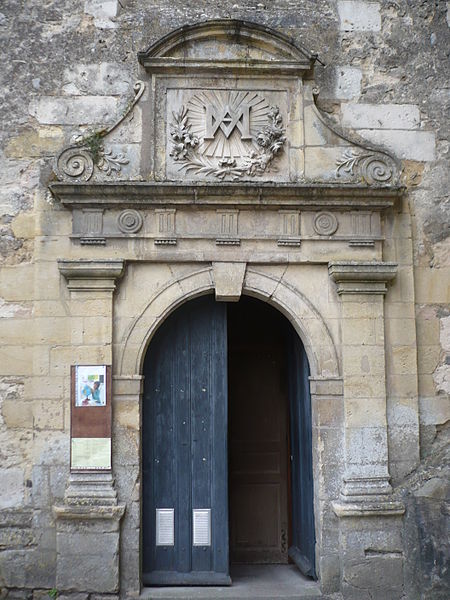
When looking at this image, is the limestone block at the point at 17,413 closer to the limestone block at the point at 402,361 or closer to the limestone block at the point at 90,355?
the limestone block at the point at 90,355

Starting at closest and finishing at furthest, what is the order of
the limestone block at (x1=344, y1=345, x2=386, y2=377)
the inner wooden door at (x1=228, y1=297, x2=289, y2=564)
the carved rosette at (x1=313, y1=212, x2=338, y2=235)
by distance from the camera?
1. the limestone block at (x1=344, y1=345, x2=386, y2=377)
2. the carved rosette at (x1=313, y1=212, x2=338, y2=235)
3. the inner wooden door at (x1=228, y1=297, x2=289, y2=564)

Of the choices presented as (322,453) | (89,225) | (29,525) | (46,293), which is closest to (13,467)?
(29,525)

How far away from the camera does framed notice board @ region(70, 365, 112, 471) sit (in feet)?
16.1

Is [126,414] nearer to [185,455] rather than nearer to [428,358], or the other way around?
[185,455]

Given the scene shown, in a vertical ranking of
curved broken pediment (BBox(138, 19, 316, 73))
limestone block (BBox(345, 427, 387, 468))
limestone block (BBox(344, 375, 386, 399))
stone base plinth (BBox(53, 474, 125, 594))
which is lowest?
stone base plinth (BBox(53, 474, 125, 594))

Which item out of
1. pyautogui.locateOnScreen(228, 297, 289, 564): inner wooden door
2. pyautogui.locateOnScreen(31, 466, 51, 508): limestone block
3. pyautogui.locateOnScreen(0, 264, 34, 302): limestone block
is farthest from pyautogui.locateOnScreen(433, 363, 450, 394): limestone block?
pyautogui.locateOnScreen(0, 264, 34, 302): limestone block

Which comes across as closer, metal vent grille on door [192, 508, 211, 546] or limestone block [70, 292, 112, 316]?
limestone block [70, 292, 112, 316]

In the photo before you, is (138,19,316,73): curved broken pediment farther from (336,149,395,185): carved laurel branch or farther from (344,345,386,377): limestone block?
(344,345,386,377): limestone block

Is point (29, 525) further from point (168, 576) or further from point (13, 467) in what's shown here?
point (168, 576)

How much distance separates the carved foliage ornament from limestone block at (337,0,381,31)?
3.22 feet

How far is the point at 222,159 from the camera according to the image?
5223 mm

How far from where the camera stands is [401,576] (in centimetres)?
489

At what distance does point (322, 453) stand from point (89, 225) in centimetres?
243

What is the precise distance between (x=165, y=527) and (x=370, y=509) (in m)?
1.56
